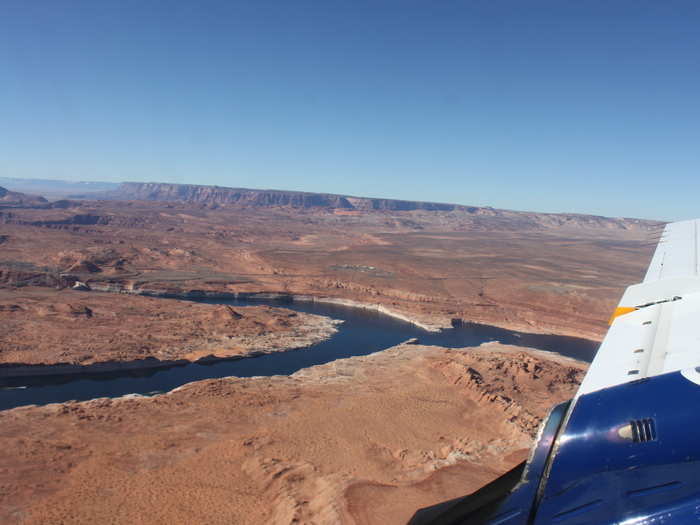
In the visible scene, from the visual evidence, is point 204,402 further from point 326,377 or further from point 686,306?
point 686,306

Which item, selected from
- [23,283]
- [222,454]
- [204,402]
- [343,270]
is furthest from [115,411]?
[343,270]

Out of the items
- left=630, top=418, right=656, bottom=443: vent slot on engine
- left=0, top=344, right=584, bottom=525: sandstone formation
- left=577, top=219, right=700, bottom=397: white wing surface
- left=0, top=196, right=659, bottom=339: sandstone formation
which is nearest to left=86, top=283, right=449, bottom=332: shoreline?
left=0, top=196, right=659, bottom=339: sandstone formation

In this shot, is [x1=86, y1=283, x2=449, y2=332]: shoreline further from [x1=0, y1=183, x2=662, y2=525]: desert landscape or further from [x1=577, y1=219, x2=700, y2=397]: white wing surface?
[x1=577, y1=219, x2=700, y2=397]: white wing surface

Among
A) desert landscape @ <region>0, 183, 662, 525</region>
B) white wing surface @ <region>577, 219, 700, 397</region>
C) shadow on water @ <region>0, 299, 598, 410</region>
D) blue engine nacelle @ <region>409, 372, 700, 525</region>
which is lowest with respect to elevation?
shadow on water @ <region>0, 299, 598, 410</region>

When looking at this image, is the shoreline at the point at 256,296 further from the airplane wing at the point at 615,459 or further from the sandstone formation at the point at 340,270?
the airplane wing at the point at 615,459

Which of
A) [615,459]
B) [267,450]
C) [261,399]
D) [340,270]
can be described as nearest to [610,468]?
[615,459]

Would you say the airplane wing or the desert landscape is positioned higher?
the airplane wing
